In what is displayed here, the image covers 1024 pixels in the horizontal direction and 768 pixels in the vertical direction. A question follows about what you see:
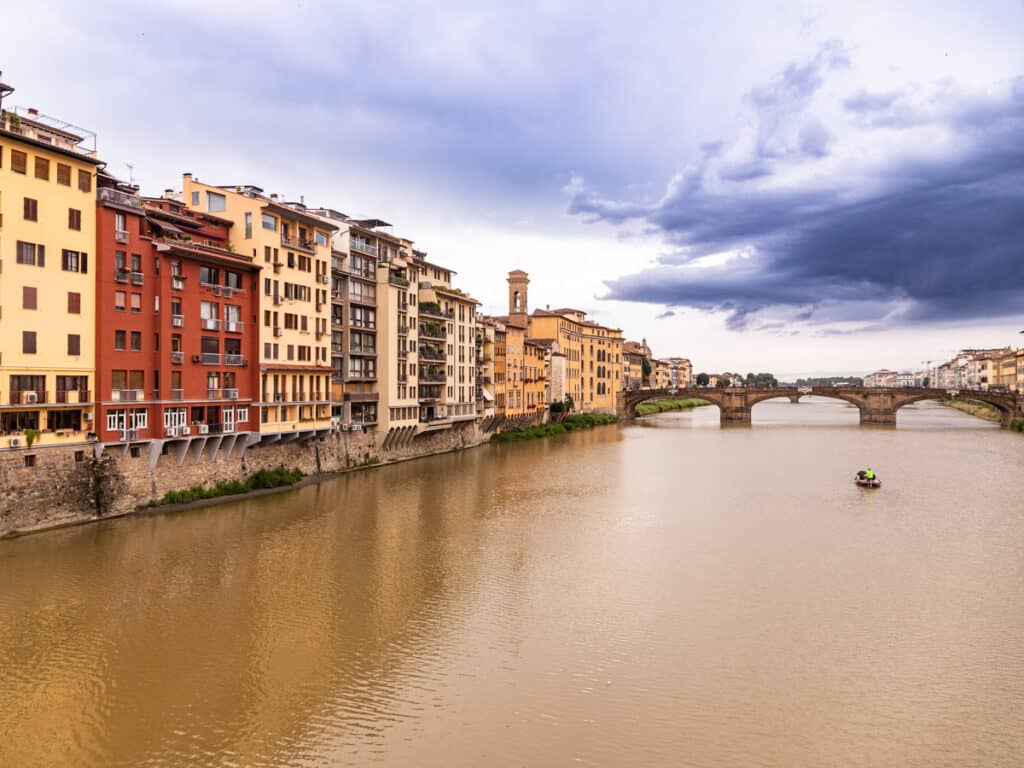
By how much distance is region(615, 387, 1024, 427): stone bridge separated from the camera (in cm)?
9875

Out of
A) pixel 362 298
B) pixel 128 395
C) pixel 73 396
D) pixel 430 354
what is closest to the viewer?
pixel 73 396

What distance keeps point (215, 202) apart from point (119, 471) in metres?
15.7

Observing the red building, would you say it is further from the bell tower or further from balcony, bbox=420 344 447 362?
the bell tower

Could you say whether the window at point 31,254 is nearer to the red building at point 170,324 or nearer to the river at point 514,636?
the red building at point 170,324

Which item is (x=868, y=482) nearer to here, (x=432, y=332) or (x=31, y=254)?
(x=432, y=332)

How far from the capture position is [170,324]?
1352 inches

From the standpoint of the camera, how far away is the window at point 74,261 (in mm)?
30203

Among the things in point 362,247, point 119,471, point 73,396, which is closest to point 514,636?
point 119,471

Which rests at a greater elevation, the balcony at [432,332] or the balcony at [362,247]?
the balcony at [362,247]

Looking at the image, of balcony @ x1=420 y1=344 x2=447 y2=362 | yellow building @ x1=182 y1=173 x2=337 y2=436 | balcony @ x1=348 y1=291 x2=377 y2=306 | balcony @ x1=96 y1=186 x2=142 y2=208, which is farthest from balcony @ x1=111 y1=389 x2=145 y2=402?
balcony @ x1=420 y1=344 x2=447 y2=362

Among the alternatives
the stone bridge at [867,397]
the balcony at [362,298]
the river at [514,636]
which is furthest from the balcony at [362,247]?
the stone bridge at [867,397]

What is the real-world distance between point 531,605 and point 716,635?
5690mm

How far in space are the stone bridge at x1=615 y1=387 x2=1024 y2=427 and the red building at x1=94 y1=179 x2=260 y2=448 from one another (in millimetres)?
82087

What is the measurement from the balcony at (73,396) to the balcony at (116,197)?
8095 millimetres
